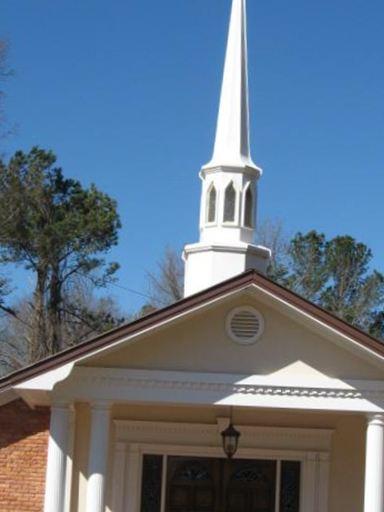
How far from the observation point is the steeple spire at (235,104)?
725 inches

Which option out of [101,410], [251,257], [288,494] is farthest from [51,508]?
[251,257]

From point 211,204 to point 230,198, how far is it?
34cm

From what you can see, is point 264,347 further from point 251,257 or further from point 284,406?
point 251,257

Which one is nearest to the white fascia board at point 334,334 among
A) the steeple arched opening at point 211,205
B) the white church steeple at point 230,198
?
the white church steeple at point 230,198

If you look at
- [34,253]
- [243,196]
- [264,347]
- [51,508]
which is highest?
[34,253]

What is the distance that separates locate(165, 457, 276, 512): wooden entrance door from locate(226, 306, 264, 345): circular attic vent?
2608 millimetres

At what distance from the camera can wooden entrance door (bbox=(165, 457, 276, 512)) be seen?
15.9 meters

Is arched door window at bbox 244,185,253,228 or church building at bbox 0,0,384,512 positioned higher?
arched door window at bbox 244,185,253,228

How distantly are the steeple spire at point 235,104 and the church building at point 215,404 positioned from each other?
0.11m

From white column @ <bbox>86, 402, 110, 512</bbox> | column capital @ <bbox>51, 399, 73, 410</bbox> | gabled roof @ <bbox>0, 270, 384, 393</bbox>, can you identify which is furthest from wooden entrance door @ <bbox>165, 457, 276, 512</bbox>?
gabled roof @ <bbox>0, 270, 384, 393</bbox>

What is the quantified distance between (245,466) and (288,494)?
29.6 inches

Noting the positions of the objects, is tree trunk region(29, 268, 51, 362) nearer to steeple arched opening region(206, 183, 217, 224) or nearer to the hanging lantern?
steeple arched opening region(206, 183, 217, 224)

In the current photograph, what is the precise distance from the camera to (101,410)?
45.5ft

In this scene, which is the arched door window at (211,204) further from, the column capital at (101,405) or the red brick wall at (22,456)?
the column capital at (101,405)
